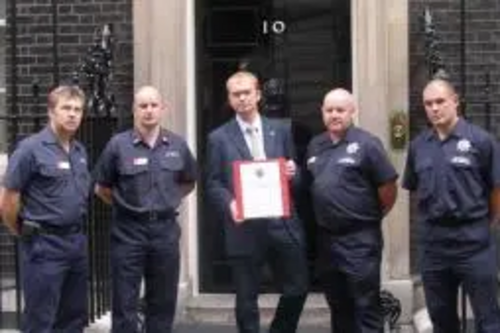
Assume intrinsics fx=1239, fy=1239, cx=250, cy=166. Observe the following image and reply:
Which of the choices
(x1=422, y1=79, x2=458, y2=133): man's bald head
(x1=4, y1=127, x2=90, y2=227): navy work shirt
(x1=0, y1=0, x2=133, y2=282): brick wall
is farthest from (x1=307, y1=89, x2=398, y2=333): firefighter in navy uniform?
(x1=0, y1=0, x2=133, y2=282): brick wall

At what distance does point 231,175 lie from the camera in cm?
760

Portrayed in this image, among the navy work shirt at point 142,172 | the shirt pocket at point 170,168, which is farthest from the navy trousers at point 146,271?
the shirt pocket at point 170,168

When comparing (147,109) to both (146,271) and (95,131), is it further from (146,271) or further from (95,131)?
(95,131)

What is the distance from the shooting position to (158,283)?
761cm

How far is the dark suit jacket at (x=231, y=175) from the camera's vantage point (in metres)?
7.56

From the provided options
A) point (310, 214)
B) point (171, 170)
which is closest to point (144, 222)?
point (171, 170)

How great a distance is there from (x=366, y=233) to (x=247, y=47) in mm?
3143

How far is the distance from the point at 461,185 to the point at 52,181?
7.73ft

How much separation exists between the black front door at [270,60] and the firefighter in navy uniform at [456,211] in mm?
2917

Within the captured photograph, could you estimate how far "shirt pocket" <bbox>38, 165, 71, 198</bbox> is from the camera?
713cm

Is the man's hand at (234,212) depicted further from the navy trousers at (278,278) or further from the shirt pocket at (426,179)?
the shirt pocket at (426,179)

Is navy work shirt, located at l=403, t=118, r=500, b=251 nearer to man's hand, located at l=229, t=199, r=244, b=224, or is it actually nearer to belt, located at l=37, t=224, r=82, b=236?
man's hand, located at l=229, t=199, r=244, b=224

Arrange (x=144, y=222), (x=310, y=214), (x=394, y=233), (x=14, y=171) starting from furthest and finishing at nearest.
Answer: (x=394, y=233)
(x=310, y=214)
(x=144, y=222)
(x=14, y=171)

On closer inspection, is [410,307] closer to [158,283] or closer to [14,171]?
[158,283]
